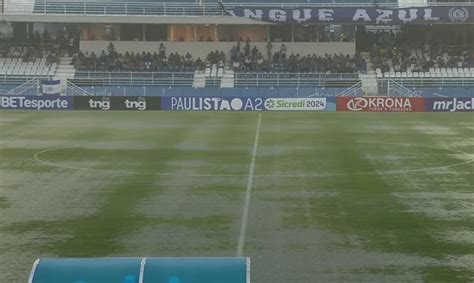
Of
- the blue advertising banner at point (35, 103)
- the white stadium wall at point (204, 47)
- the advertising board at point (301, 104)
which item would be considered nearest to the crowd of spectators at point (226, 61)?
the white stadium wall at point (204, 47)

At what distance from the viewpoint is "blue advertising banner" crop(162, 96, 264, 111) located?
43.4m

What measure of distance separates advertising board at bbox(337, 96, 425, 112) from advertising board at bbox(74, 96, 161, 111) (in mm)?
10702

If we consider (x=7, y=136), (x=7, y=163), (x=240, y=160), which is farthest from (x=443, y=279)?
(x=7, y=136)

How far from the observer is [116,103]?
143ft

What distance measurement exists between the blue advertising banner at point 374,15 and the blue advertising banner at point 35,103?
1623 cm

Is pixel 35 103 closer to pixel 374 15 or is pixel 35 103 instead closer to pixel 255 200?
pixel 374 15

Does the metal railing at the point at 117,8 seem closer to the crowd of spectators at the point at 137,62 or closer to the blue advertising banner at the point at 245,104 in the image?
the crowd of spectators at the point at 137,62

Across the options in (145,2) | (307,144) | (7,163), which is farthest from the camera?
(145,2)

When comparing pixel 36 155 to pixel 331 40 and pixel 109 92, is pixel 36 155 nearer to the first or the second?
pixel 109 92

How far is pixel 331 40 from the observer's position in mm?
57656

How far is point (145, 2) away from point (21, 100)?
1735 centimetres

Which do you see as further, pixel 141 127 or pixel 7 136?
pixel 141 127

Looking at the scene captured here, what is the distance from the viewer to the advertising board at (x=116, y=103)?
142 ft

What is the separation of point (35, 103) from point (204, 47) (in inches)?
671
